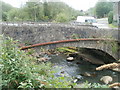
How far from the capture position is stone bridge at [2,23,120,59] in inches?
332

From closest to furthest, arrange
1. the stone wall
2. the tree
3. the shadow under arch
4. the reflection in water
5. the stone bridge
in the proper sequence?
1. the stone wall
2. the stone bridge
3. the reflection in water
4. the shadow under arch
5. the tree

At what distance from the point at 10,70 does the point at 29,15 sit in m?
19.3

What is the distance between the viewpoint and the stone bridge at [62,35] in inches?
332

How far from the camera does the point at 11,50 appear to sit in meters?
3.22

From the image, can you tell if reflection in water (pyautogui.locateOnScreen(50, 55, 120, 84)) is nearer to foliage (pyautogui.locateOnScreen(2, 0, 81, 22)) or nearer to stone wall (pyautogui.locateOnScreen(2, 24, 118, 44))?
stone wall (pyautogui.locateOnScreen(2, 24, 118, 44))

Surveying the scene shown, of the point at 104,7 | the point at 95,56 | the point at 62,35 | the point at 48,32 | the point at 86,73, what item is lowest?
the point at 86,73

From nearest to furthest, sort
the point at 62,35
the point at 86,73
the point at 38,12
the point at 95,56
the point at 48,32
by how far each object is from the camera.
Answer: the point at 48,32 → the point at 62,35 → the point at 86,73 → the point at 95,56 → the point at 38,12

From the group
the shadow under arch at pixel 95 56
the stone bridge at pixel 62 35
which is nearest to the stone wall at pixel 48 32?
the stone bridge at pixel 62 35

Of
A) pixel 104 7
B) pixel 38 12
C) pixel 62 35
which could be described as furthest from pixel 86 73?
pixel 104 7

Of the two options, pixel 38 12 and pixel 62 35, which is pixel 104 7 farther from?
pixel 62 35

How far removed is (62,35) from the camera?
31.4 ft

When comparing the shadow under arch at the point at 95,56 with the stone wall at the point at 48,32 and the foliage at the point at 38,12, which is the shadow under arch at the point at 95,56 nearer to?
the stone wall at the point at 48,32

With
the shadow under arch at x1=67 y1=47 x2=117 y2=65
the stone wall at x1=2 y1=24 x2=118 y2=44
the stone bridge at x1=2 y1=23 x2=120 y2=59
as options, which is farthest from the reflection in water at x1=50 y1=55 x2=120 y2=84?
the stone wall at x1=2 y1=24 x2=118 y2=44

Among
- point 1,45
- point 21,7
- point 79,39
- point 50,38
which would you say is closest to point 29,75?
point 1,45
